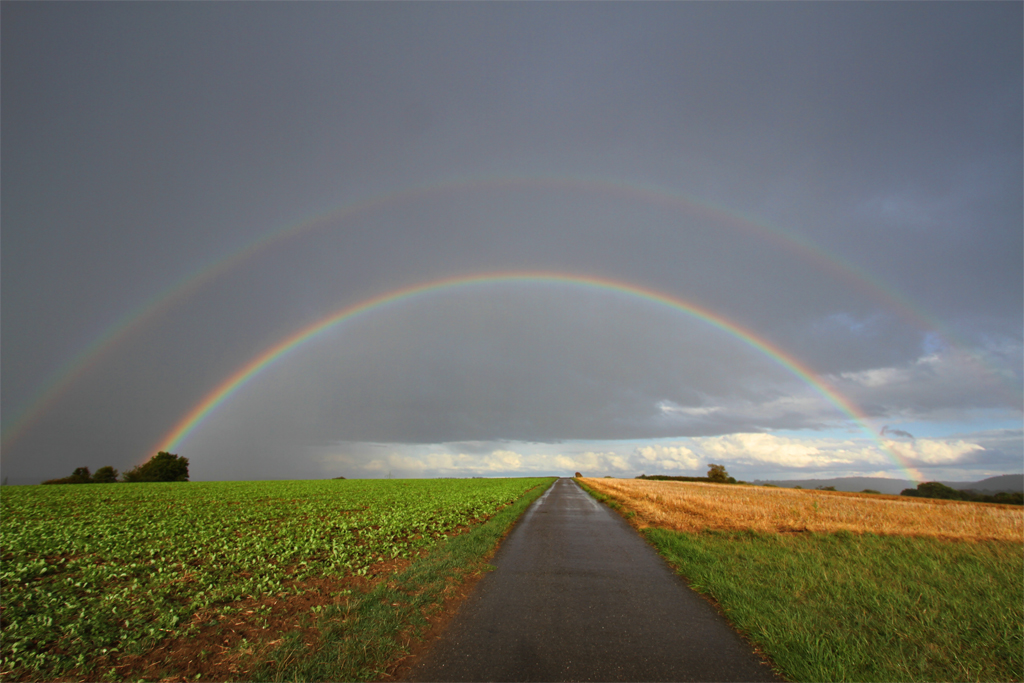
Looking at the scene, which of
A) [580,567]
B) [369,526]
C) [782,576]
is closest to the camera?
[782,576]

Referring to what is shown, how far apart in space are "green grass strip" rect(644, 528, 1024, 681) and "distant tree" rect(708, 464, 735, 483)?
15254 centimetres

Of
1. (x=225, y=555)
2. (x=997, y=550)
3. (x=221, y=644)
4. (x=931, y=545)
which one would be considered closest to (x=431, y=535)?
(x=225, y=555)

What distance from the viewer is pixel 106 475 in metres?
96.4

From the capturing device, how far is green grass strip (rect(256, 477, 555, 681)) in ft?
17.9

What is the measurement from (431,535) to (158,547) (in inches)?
342

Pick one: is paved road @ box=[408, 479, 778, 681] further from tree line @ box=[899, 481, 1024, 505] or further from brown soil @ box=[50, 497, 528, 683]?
tree line @ box=[899, 481, 1024, 505]

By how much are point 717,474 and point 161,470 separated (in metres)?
165

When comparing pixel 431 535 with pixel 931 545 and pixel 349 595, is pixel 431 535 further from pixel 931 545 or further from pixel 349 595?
pixel 931 545

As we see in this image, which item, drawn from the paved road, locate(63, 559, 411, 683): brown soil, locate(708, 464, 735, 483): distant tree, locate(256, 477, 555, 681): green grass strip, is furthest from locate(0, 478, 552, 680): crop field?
locate(708, 464, 735, 483): distant tree

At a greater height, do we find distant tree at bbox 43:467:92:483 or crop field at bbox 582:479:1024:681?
crop field at bbox 582:479:1024:681

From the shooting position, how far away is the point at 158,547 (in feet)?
44.4

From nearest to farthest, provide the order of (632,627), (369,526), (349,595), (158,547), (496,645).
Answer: (496,645) < (632,627) < (349,595) < (158,547) < (369,526)

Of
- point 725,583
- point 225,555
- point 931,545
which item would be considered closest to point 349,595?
point 225,555

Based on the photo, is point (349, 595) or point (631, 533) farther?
point (631, 533)
